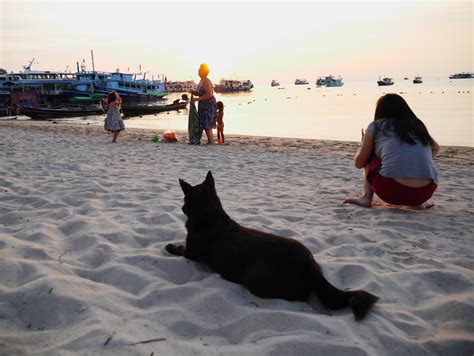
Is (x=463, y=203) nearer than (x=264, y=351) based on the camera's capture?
No

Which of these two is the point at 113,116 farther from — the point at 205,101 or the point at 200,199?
the point at 200,199

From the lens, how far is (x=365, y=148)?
4.24m

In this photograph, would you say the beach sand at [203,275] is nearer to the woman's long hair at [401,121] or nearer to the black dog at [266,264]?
the black dog at [266,264]

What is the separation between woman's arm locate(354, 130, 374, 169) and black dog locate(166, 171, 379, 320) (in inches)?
87.8

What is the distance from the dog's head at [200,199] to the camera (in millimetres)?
2773

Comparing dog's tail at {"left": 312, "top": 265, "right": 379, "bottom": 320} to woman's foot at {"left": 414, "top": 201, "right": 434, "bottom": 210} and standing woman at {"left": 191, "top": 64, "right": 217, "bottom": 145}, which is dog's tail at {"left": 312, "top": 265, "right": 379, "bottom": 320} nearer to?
woman's foot at {"left": 414, "top": 201, "right": 434, "bottom": 210}

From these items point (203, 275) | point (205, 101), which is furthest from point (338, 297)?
point (205, 101)

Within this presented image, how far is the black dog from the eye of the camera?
2.16 metres

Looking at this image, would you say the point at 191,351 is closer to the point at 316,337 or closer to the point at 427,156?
the point at 316,337

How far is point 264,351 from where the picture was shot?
5.63 ft

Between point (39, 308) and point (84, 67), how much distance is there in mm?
83694

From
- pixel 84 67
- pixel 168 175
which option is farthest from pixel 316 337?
pixel 84 67

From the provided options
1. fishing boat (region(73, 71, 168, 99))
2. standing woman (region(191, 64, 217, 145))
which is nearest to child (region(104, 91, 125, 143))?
standing woman (region(191, 64, 217, 145))

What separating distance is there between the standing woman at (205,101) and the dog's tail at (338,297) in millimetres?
8259
